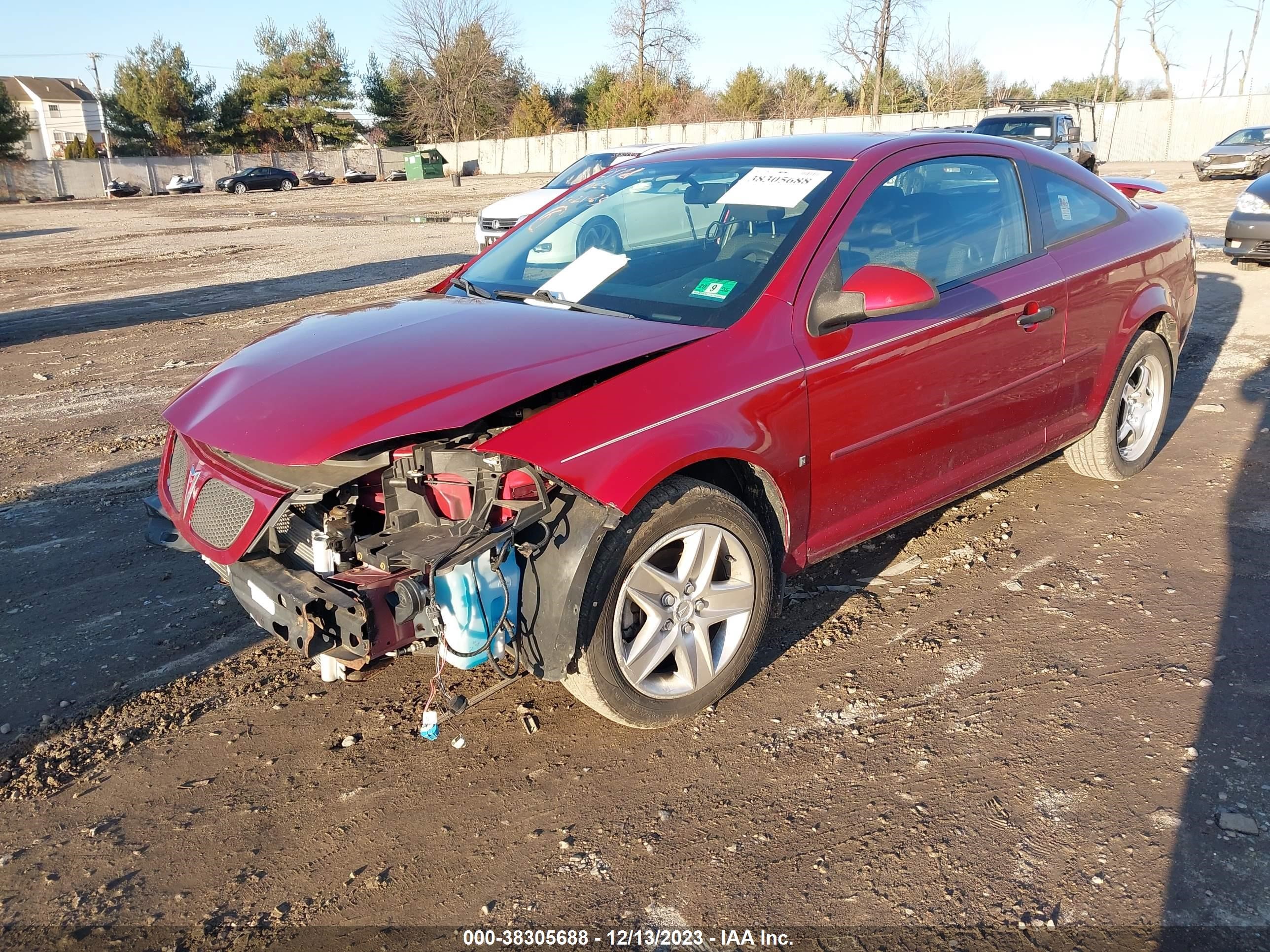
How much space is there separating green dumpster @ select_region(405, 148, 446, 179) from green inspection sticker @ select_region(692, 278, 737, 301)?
53979mm

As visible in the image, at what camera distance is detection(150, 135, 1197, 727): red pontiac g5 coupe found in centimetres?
267

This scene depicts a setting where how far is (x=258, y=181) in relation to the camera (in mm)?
48625

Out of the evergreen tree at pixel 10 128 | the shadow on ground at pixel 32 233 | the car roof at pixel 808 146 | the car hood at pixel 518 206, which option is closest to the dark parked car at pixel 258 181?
the evergreen tree at pixel 10 128

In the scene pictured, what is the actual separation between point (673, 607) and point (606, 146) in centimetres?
5337

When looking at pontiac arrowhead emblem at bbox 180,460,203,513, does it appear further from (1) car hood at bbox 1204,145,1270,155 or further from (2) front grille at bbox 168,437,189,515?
(1) car hood at bbox 1204,145,1270,155

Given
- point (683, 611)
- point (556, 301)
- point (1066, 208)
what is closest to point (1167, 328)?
point (1066, 208)

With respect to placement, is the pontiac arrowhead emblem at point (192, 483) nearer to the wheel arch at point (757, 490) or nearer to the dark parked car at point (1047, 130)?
the wheel arch at point (757, 490)

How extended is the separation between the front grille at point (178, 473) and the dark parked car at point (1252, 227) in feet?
37.6

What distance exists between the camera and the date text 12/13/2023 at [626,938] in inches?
90.4

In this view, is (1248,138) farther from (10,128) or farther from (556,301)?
(10,128)

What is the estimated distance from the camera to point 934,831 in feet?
8.64

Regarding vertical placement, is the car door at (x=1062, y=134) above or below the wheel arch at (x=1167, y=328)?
above

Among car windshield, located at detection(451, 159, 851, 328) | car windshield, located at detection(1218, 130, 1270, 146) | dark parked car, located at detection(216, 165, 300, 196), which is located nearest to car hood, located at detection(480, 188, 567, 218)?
car windshield, located at detection(451, 159, 851, 328)

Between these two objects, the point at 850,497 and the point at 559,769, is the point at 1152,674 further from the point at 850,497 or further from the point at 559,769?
the point at 559,769
